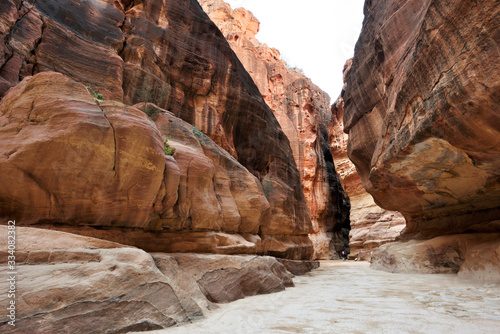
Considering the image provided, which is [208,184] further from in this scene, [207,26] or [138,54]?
[207,26]

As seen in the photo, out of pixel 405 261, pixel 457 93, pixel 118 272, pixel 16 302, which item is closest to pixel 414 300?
pixel 457 93

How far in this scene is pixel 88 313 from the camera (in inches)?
111

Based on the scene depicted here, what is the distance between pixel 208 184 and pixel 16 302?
5.08 m

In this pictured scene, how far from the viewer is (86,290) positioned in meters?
2.95

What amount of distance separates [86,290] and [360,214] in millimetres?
28333

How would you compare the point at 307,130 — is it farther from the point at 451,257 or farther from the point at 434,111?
the point at 434,111

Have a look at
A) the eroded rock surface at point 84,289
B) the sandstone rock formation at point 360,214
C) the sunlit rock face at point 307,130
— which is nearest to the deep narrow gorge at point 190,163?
the eroded rock surface at point 84,289

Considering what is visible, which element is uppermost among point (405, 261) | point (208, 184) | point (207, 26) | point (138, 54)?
point (207, 26)

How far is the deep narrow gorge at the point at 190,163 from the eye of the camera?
341cm

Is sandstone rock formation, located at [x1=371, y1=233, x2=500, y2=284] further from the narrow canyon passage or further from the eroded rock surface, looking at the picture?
the eroded rock surface

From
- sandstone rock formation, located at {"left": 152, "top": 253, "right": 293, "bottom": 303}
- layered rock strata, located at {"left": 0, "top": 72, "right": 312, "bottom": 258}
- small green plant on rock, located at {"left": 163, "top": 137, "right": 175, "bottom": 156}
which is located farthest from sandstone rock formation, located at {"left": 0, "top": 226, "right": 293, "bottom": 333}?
small green plant on rock, located at {"left": 163, "top": 137, "right": 175, "bottom": 156}

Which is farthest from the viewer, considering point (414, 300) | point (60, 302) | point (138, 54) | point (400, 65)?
point (138, 54)

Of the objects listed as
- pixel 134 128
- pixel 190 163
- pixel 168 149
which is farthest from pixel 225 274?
pixel 134 128

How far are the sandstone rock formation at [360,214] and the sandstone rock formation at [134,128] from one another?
442 inches
